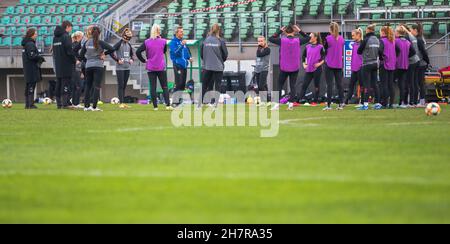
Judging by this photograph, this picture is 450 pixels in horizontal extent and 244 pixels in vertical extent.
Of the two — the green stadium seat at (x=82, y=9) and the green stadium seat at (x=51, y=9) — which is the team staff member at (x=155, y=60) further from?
the green stadium seat at (x=51, y=9)

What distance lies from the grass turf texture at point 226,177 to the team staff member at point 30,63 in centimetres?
1185

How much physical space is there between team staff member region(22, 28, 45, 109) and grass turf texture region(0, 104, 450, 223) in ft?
38.9

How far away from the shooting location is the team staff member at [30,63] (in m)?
23.2

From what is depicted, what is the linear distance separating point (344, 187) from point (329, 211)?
944mm

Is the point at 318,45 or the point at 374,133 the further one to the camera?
the point at 318,45

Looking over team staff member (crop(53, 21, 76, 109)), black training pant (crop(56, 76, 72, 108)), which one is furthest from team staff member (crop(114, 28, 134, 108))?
team staff member (crop(53, 21, 76, 109))

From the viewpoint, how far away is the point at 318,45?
23.2 metres

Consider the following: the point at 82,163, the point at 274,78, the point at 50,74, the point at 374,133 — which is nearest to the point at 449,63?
the point at 274,78

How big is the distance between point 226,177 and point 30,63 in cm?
1736

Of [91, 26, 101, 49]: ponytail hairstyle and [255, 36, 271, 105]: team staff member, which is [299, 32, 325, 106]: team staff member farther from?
[91, 26, 101, 49]: ponytail hairstyle

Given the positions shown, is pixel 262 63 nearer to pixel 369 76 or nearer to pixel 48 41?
pixel 369 76

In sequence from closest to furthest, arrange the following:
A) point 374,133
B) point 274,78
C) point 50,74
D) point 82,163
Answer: point 82,163 < point 374,133 < point 274,78 < point 50,74

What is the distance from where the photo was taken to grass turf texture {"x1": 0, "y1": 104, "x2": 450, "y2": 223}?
554cm
